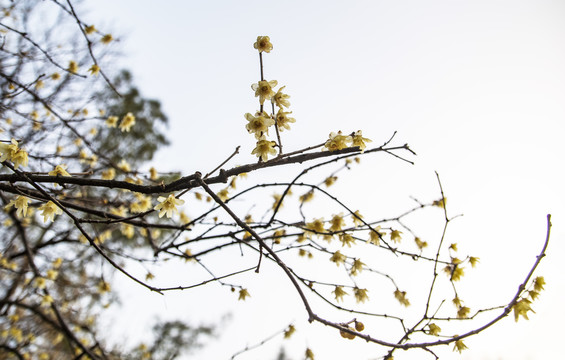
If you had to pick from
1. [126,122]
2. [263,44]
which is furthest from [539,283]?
[126,122]

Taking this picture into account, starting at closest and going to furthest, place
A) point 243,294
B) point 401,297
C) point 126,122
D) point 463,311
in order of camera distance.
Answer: point 463,311, point 401,297, point 243,294, point 126,122

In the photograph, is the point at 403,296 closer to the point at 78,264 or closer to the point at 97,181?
the point at 97,181

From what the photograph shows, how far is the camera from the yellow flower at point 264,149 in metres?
1.48

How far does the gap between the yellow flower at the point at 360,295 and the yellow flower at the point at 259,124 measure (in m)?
1.44

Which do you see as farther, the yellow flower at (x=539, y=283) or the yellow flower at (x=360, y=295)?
the yellow flower at (x=360, y=295)

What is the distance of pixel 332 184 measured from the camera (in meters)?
3.08

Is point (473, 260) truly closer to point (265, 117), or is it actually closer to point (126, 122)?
point (265, 117)

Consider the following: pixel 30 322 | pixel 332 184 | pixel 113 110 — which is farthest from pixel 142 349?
pixel 332 184

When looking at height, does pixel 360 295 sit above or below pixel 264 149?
below

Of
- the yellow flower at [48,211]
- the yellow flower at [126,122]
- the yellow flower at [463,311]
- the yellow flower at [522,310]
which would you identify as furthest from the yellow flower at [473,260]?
the yellow flower at [126,122]

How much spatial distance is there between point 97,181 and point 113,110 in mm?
6886

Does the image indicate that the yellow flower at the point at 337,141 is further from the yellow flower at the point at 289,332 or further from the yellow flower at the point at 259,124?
the yellow flower at the point at 289,332

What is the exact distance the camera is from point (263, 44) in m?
1.66

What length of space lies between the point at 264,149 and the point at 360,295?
4.64 feet
